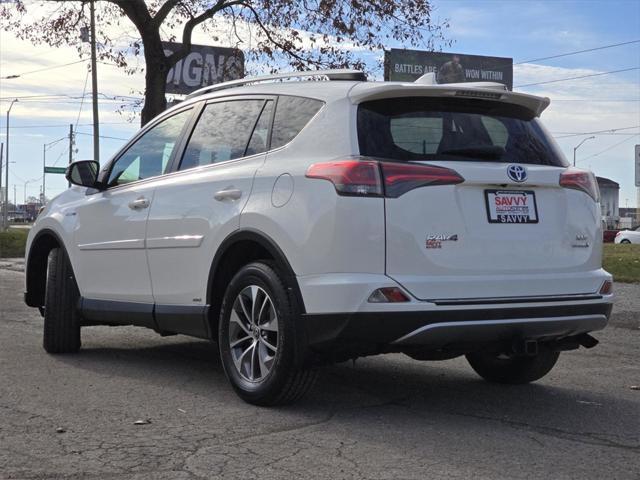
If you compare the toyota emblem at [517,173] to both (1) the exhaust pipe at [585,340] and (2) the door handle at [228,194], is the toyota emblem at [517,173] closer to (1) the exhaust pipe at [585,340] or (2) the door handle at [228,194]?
(1) the exhaust pipe at [585,340]

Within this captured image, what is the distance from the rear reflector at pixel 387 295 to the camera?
183 inches

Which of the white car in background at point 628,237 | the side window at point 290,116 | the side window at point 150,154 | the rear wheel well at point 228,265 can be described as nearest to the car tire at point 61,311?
the side window at point 150,154

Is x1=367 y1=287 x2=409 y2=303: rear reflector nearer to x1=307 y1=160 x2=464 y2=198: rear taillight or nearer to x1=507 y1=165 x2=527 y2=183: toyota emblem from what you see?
x1=307 y1=160 x2=464 y2=198: rear taillight

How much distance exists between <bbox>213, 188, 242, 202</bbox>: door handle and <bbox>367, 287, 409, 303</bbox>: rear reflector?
119 centimetres

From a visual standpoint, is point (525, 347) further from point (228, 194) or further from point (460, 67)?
point (460, 67)

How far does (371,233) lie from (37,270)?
4093 mm

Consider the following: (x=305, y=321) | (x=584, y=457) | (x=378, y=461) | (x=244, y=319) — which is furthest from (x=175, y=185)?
(x=584, y=457)

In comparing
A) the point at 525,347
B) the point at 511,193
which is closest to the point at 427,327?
the point at 525,347

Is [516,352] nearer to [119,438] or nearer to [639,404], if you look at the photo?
[639,404]

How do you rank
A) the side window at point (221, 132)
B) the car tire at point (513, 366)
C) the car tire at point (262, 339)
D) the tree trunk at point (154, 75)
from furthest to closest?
1. the tree trunk at point (154, 75)
2. the car tire at point (513, 366)
3. the side window at point (221, 132)
4. the car tire at point (262, 339)

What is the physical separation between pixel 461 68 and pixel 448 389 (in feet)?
145

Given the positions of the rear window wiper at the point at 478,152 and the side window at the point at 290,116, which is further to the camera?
the side window at the point at 290,116

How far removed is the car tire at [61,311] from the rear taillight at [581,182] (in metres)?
3.87

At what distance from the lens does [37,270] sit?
7805mm
